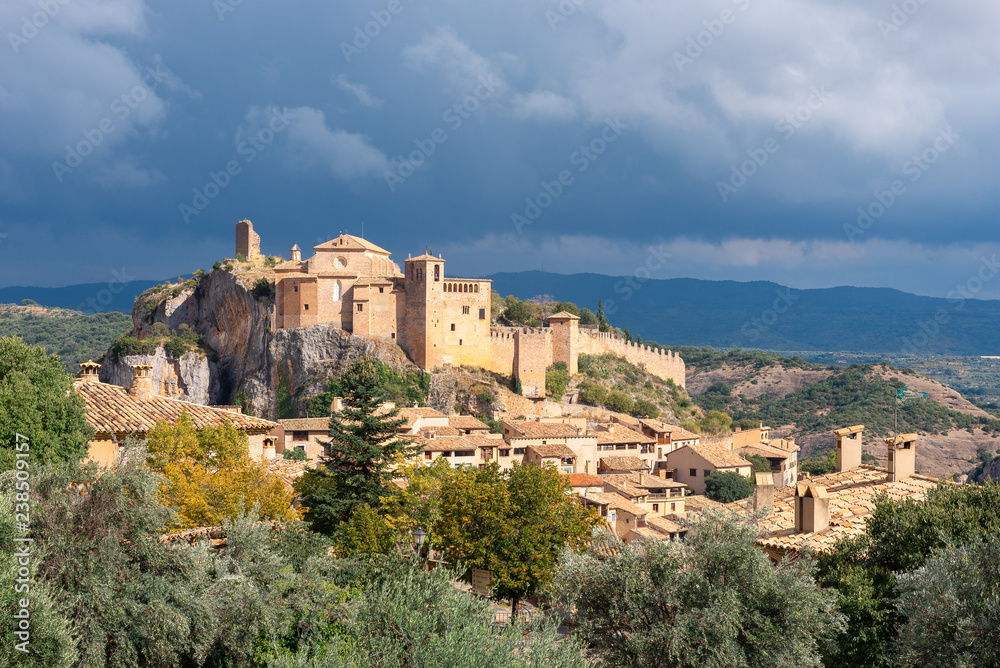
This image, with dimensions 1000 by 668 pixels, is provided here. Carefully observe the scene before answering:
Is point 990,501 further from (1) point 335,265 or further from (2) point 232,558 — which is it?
(1) point 335,265

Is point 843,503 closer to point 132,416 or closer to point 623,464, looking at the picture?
point 132,416

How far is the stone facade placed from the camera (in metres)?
85.1

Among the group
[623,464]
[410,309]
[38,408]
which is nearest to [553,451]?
[623,464]

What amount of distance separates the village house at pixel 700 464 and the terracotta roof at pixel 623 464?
2546mm

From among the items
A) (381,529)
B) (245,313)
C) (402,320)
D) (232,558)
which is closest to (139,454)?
(232,558)

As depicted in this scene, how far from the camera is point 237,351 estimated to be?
73562 millimetres

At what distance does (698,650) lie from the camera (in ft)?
42.9

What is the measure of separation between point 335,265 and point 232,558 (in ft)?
180

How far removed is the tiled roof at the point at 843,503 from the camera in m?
18.8

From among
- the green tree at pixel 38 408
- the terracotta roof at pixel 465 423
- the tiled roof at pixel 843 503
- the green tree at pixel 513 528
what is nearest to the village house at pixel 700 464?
the terracotta roof at pixel 465 423

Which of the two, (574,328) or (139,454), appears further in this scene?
(574,328)

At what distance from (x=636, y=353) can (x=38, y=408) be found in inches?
2889

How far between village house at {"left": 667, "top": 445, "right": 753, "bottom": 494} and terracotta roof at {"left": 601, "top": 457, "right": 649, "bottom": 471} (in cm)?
255

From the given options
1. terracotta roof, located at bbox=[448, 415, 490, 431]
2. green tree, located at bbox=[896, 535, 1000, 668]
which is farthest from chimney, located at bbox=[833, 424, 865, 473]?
terracotta roof, located at bbox=[448, 415, 490, 431]
